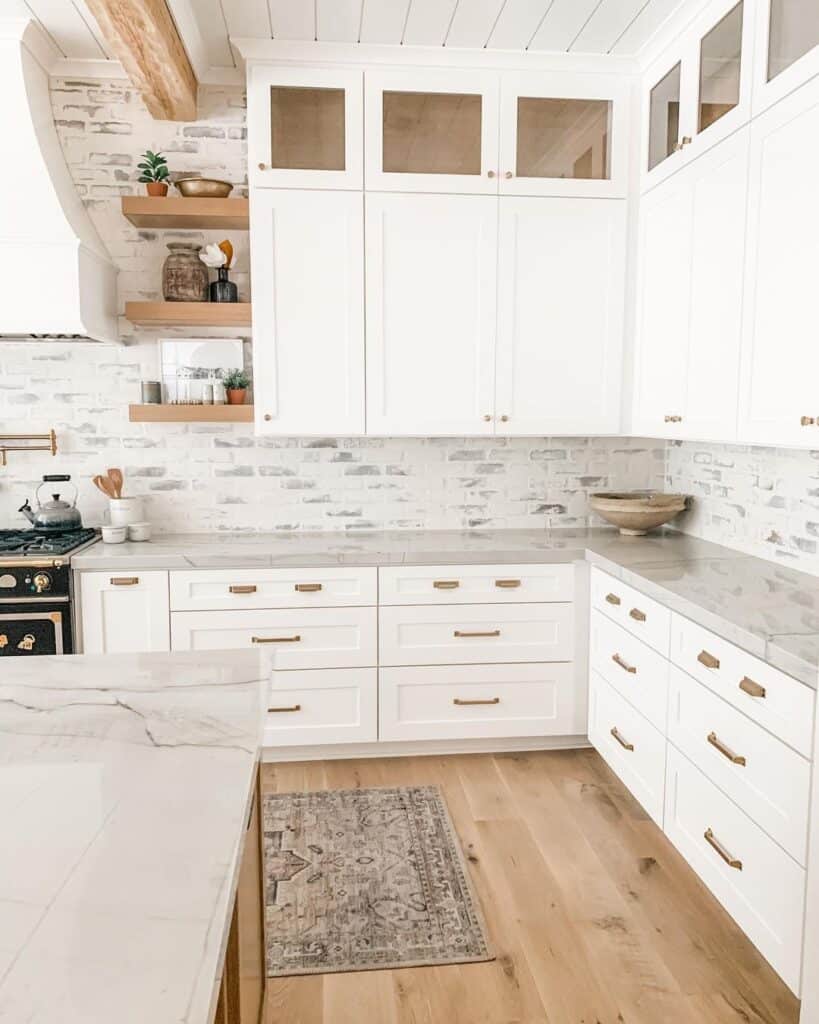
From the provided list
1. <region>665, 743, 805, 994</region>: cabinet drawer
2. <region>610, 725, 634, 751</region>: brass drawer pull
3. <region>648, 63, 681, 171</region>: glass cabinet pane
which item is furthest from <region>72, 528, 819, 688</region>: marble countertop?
<region>648, 63, 681, 171</region>: glass cabinet pane

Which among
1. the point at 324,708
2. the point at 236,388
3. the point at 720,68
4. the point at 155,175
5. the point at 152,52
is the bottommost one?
the point at 324,708

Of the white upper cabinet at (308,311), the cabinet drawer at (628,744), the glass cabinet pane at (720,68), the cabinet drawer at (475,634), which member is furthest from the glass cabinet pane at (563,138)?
the cabinet drawer at (628,744)

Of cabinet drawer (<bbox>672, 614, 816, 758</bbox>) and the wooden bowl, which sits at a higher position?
the wooden bowl

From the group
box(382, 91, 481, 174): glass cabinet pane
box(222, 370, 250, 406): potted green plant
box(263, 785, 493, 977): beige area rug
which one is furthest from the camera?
box(222, 370, 250, 406): potted green plant

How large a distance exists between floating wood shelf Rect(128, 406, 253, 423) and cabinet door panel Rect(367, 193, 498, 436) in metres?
0.53

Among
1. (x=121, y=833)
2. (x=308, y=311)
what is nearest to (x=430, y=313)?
(x=308, y=311)

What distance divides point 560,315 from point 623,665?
144 centimetres

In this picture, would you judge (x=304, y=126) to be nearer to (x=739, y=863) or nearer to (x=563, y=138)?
(x=563, y=138)

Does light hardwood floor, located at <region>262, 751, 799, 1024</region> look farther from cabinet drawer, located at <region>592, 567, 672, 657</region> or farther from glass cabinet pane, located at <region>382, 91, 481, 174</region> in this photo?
glass cabinet pane, located at <region>382, 91, 481, 174</region>

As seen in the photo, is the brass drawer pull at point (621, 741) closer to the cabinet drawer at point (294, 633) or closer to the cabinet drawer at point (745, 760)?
the cabinet drawer at point (745, 760)

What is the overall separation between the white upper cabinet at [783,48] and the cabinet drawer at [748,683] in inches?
58.1

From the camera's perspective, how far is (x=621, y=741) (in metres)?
2.95

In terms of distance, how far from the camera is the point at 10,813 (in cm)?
112

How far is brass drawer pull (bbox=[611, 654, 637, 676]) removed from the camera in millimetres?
2834
